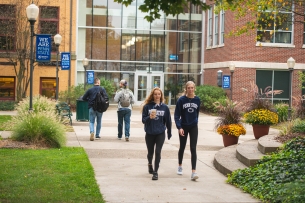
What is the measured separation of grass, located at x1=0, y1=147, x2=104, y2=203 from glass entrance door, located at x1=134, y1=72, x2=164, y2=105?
95.3 ft

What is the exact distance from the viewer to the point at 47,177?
32.6 ft

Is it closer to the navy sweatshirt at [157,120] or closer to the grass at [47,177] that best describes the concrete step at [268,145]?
the navy sweatshirt at [157,120]

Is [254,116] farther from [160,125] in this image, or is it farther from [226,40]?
[226,40]

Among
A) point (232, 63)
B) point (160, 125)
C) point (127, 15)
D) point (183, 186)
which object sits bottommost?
point (183, 186)

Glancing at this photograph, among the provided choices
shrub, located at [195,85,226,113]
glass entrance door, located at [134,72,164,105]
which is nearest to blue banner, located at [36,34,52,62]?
shrub, located at [195,85,226,113]

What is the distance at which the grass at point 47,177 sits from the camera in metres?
8.33

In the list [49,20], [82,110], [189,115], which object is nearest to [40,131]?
[189,115]

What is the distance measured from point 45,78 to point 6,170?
30188 mm

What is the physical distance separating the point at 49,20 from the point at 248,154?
29563 millimetres

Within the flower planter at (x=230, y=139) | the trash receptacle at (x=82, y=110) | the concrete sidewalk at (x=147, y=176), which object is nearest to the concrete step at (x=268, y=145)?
the concrete sidewalk at (x=147, y=176)

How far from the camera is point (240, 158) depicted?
12.3 m

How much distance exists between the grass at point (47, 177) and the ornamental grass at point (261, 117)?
5551 millimetres

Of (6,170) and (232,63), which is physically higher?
(232,63)

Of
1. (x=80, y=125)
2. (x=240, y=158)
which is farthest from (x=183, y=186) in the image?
(x=80, y=125)
